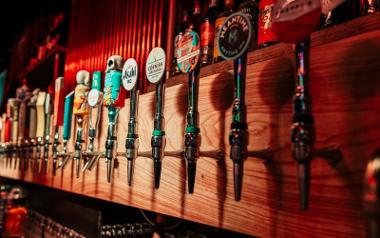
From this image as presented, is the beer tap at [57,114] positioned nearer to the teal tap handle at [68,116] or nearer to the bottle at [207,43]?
the teal tap handle at [68,116]

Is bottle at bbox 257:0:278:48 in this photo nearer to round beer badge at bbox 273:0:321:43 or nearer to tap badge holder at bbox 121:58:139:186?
round beer badge at bbox 273:0:321:43

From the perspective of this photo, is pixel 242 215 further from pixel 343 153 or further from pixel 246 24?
pixel 246 24

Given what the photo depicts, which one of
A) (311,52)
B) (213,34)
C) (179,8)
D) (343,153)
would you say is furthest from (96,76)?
(343,153)

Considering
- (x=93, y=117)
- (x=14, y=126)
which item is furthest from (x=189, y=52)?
(x=14, y=126)

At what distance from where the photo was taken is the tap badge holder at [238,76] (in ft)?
2.15

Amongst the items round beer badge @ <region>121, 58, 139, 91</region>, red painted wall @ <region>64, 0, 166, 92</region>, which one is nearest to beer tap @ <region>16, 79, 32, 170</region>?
red painted wall @ <region>64, 0, 166, 92</region>

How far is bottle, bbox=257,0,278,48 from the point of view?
33.1 inches

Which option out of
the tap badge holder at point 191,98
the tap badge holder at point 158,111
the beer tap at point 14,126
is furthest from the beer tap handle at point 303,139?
the beer tap at point 14,126

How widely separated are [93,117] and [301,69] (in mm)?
1006

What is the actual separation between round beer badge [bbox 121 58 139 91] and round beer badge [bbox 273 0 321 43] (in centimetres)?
53

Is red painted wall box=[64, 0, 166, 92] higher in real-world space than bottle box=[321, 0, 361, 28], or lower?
higher

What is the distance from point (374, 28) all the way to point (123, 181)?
0.89 m

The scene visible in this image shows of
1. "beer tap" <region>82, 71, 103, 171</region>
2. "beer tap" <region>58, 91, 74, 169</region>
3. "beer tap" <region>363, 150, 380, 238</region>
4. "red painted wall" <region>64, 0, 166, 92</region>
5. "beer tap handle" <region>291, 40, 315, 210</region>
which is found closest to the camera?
"beer tap" <region>363, 150, 380, 238</region>

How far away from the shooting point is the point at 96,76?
1.42 m
